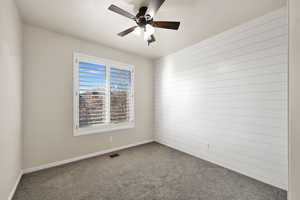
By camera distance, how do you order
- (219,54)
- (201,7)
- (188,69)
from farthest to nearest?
(188,69), (219,54), (201,7)

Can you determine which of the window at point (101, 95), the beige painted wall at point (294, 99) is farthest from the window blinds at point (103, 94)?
the beige painted wall at point (294, 99)

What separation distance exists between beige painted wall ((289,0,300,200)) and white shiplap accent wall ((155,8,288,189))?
2312mm

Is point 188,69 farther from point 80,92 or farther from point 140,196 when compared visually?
point 140,196

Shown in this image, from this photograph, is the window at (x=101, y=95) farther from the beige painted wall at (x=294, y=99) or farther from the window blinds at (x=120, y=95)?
the beige painted wall at (x=294, y=99)

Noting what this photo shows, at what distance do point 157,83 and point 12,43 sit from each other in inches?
129

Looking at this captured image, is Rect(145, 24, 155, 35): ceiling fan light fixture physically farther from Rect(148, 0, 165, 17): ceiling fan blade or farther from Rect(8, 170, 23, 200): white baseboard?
Rect(8, 170, 23, 200): white baseboard

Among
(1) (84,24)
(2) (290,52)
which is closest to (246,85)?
(2) (290,52)

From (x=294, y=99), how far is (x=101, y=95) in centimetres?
338

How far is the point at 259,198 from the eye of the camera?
187 cm

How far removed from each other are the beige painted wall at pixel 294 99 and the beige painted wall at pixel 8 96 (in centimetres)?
230

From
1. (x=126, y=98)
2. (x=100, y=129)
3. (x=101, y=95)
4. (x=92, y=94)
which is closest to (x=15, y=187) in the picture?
(x=100, y=129)

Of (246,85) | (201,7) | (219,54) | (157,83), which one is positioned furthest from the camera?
(157,83)

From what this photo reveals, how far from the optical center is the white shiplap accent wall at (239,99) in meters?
2.07

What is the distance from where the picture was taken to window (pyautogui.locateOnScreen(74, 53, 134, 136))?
3025 millimetres
